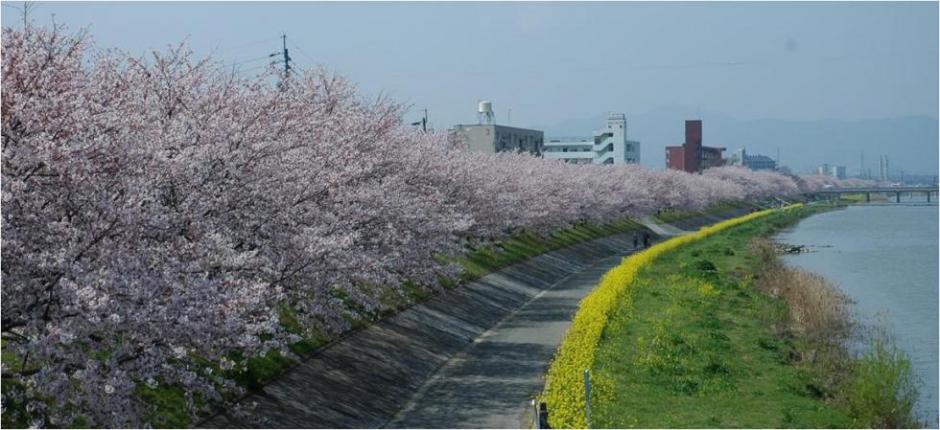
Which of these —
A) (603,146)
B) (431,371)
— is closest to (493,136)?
(603,146)

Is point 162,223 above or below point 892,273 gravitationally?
above

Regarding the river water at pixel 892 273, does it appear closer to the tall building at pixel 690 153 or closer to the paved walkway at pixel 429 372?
the paved walkway at pixel 429 372

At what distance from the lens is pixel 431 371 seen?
28.3 metres

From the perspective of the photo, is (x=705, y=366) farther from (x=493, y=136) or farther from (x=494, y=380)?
(x=493, y=136)

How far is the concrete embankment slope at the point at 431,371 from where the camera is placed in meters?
21.8

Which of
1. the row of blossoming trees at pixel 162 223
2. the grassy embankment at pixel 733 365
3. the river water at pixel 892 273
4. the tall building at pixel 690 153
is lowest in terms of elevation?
the river water at pixel 892 273

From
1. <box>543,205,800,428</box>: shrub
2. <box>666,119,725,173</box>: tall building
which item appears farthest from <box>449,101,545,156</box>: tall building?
<box>543,205,800,428</box>: shrub

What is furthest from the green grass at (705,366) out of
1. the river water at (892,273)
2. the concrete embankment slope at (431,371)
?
the river water at (892,273)

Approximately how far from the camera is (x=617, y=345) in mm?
28656

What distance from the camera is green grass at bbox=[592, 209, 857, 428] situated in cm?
2120

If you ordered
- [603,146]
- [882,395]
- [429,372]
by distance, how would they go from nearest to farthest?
1. [882,395]
2. [429,372]
3. [603,146]

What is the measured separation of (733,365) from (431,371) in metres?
8.05

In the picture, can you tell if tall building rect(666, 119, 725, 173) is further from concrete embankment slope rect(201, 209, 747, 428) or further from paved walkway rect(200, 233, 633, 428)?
paved walkway rect(200, 233, 633, 428)

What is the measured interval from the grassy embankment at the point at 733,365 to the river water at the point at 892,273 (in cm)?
112
